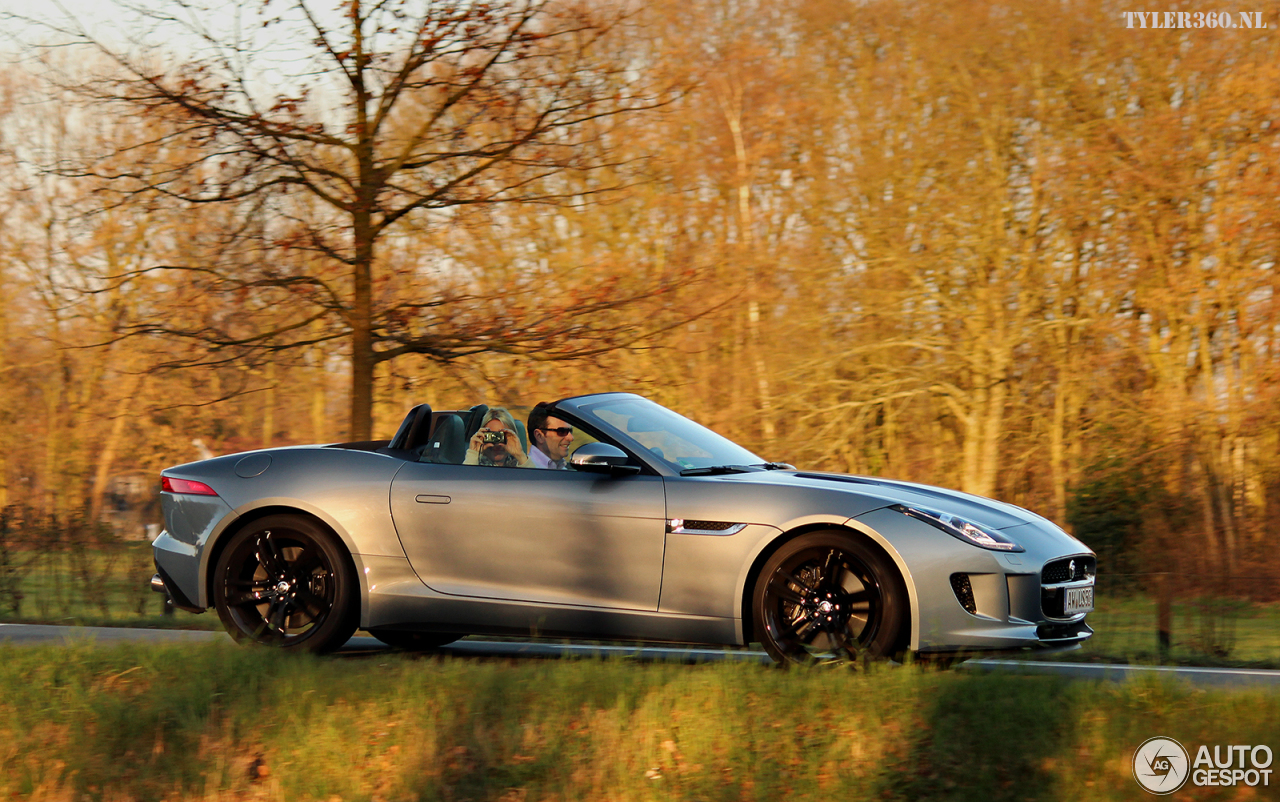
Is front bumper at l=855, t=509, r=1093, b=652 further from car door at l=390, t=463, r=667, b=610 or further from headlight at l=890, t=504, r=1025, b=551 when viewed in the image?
car door at l=390, t=463, r=667, b=610

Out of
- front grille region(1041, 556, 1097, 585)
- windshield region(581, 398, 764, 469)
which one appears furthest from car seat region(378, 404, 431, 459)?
front grille region(1041, 556, 1097, 585)

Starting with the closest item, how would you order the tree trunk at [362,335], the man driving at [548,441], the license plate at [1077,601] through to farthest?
the license plate at [1077,601] < the man driving at [548,441] < the tree trunk at [362,335]

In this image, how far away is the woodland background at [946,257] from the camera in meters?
16.9

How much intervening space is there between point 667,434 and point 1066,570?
86.9 inches

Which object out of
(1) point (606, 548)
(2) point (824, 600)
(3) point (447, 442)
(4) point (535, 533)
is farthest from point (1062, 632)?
(3) point (447, 442)

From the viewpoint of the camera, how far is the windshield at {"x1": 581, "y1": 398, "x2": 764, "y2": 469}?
6773 mm

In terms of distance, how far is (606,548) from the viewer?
6371mm

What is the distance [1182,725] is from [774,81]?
59.0 ft

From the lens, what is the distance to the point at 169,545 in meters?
7.29

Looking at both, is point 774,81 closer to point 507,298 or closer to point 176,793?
point 507,298

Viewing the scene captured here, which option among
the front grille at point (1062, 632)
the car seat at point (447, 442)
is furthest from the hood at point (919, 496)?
the car seat at point (447, 442)

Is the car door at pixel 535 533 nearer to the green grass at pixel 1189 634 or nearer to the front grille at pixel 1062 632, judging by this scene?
the front grille at pixel 1062 632

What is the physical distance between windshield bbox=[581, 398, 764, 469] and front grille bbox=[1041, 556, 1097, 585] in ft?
5.93

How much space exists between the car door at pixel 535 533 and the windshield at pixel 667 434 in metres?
0.36
